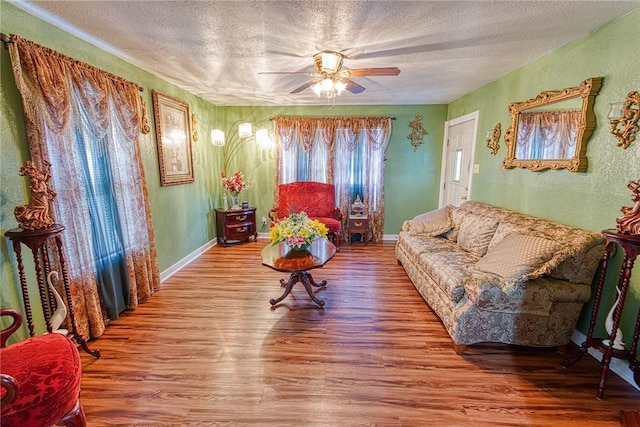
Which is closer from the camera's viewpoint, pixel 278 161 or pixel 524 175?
pixel 524 175

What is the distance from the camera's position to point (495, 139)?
11.0 ft

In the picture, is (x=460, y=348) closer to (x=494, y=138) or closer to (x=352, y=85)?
(x=352, y=85)

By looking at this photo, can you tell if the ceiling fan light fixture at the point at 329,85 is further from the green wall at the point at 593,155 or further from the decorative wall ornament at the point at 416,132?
the decorative wall ornament at the point at 416,132

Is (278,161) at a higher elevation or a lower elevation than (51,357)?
higher

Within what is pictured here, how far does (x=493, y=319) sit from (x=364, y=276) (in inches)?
64.7

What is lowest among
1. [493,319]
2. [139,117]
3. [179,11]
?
[493,319]

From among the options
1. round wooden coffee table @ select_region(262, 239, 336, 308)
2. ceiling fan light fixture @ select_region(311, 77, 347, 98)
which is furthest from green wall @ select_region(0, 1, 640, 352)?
ceiling fan light fixture @ select_region(311, 77, 347, 98)

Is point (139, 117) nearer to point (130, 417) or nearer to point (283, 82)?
point (283, 82)

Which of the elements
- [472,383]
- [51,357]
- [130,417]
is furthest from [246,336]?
[472,383]

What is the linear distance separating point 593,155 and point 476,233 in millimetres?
1159

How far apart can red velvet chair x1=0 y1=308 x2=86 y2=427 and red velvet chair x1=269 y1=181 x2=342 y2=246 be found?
3.40m

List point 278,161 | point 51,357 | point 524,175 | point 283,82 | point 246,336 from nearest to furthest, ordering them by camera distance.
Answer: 1. point 51,357
2. point 246,336
3. point 524,175
4. point 283,82
5. point 278,161

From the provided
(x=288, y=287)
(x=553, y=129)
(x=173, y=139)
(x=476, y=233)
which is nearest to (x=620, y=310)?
(x=476, y=233)

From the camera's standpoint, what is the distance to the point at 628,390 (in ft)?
5.80
